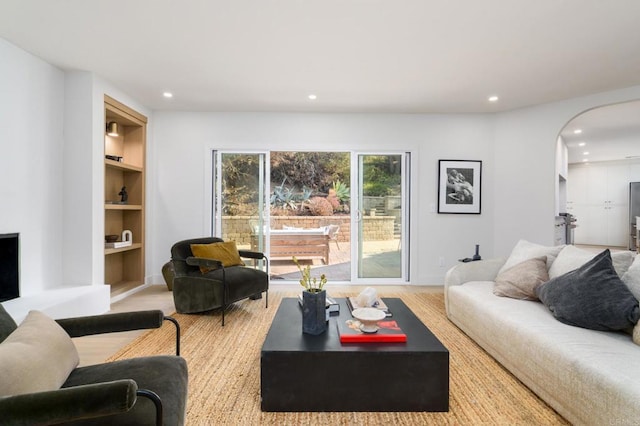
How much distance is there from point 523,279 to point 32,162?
439 cm

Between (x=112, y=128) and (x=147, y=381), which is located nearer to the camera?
(x=147, y=381)

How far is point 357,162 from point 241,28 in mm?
2598

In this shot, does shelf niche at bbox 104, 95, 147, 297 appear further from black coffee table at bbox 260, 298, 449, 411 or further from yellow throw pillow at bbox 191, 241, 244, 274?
black coffee table at bbox 260, 298, 449, 411

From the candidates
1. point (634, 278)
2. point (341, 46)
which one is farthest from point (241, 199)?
point (634, 278)

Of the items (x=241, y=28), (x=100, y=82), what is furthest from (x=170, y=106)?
(x=241, y=28)

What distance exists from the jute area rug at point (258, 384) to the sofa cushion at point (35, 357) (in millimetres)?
743

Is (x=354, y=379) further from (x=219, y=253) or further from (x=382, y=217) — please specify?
(x=382, y=217)

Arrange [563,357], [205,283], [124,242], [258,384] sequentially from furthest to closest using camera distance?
1. [124,242]
2. [205,283]
3. [258,384]
4. [563,357]

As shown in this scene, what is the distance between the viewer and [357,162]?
15.8 ft

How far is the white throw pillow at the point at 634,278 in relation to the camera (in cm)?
195

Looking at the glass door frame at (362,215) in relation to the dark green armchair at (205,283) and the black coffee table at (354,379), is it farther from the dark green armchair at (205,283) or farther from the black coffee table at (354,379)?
the black coffee table at (354,379)

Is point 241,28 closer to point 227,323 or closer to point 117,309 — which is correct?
point 227,323

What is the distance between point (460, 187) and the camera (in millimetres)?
4816

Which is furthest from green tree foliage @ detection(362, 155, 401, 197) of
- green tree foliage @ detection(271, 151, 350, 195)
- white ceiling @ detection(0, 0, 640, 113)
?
green tree foliage @ detection(271, 151, 350, 195)
